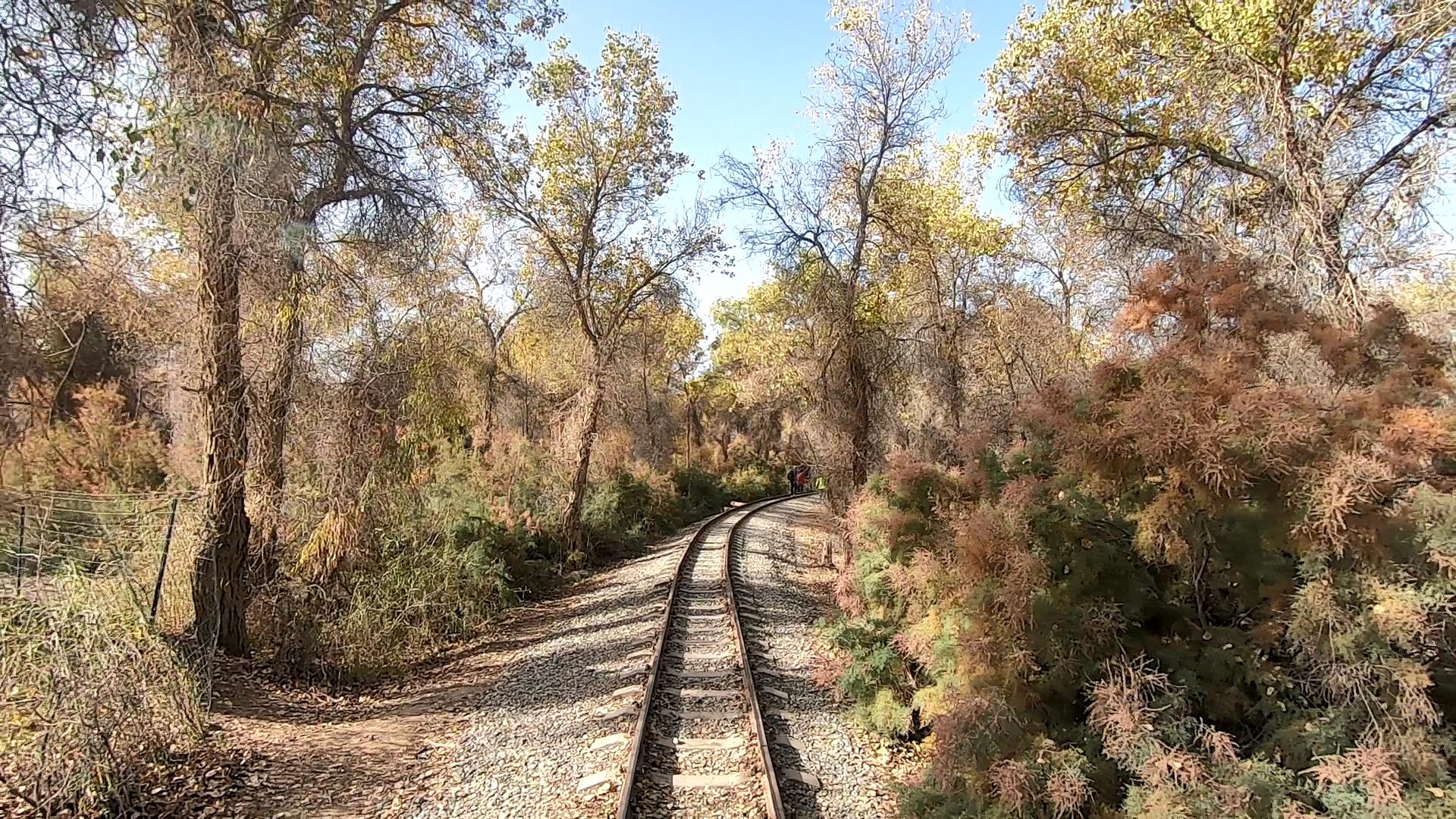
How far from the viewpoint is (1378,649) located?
3523 millimetres

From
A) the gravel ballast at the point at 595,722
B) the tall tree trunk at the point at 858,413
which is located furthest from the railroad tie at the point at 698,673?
the tall tree trunk at the point at 858,413

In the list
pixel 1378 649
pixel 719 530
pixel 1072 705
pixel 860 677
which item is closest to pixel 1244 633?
pixel 1378 649

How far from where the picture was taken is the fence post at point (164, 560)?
8.00 meters

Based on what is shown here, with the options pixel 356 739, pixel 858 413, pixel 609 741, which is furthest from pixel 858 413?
pixel 356 739

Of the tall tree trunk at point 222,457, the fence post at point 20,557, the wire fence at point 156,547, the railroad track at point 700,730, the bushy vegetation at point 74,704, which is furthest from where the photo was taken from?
the tall tree trunk at point 222,457

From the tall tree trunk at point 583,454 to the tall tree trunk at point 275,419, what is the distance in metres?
9.40

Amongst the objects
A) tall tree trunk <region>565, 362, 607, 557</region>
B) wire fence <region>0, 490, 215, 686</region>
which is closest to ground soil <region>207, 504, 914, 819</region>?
wire fence <region>0, 490, 215, 686</region>

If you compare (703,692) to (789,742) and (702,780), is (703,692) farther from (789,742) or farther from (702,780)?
(702,780)

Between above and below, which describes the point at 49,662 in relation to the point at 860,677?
above

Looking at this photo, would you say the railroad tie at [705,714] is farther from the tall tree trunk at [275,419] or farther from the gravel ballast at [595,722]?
the tall tree trunk at [275,419]

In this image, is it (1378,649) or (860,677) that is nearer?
(1378,649)

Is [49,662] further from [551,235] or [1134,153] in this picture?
[551,235]

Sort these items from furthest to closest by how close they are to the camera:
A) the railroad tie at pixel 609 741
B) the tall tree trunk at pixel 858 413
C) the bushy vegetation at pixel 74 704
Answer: the tall tree trunk at pixel 858 413 → the railroad tie at pixel 609 741 → the bushy vegetation at pixel 74 704

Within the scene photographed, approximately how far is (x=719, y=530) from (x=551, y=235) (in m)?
10.0
